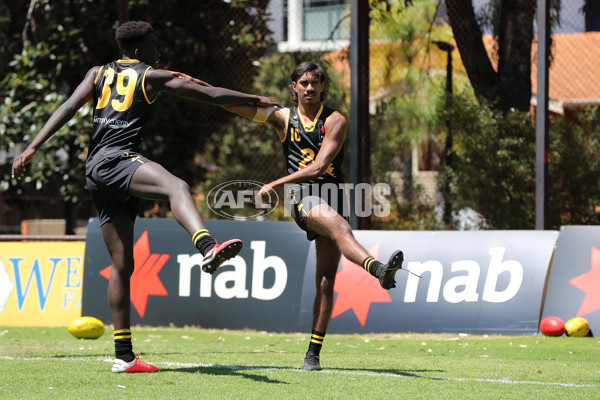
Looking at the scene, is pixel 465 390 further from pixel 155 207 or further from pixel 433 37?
pixel 155 207

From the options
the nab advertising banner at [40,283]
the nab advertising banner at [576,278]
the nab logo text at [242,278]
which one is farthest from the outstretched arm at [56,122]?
the nab advertising banner at [576,278]

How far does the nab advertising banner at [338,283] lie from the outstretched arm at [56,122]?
4.46 m

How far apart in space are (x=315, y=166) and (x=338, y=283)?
3922 millimetres

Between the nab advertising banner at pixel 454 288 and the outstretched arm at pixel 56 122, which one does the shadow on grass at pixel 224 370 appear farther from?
the nab advertising banner at pixel 454 288

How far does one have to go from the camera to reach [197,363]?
6.47 metres

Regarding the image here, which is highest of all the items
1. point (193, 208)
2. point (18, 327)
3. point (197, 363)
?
point (193, 208)

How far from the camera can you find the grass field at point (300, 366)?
509 centimetres

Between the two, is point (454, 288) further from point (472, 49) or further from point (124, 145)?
point (124, 145)

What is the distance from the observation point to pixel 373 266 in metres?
5.41

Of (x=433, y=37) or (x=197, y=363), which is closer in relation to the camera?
(x=197, y=363)

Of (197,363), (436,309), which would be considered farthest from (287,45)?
(197,363)

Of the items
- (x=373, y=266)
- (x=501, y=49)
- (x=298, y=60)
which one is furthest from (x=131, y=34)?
(x=298, y=60)

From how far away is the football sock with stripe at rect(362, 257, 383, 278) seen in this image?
5.34 meters

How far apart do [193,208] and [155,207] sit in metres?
9.69
